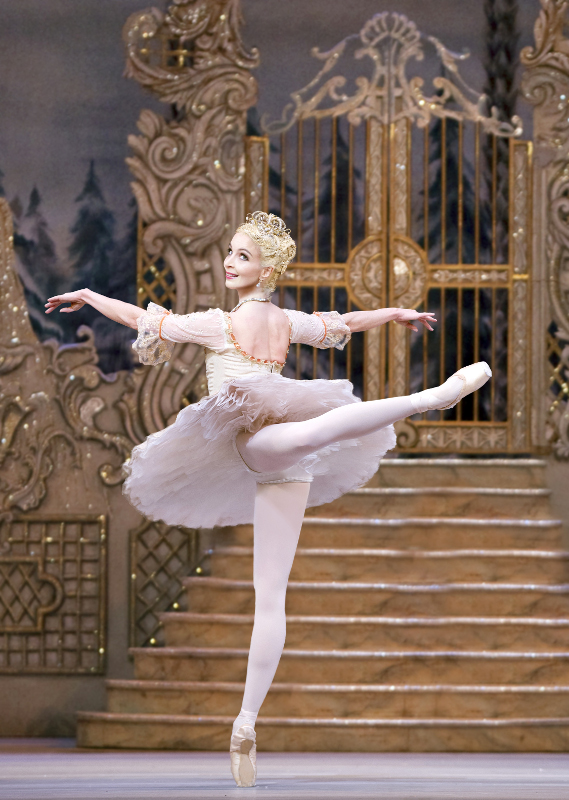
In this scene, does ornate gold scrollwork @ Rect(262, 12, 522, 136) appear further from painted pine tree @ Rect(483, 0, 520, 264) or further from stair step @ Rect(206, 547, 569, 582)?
stair step @ Rect(206, 547, 569, 582)

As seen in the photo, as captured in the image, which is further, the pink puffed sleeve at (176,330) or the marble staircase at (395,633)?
the marble staircase at (395,633)

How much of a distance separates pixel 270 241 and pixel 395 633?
93.1 inches

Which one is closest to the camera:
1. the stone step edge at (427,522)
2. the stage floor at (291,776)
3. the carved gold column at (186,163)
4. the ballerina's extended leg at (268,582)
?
the stage floor at (291,776)

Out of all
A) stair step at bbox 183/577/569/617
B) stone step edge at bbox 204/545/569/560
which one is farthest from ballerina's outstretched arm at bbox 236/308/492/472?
stone step edge at bbox 204/545/569/560

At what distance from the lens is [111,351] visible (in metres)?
6.30

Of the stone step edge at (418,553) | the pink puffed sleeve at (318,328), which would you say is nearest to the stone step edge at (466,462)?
the stone step edge at (418,553)

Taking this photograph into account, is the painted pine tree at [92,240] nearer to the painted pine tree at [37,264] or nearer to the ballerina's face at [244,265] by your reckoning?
the painted pine tree at [37,264]

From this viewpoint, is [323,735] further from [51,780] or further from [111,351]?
[111,351]

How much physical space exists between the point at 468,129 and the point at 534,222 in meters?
0.66

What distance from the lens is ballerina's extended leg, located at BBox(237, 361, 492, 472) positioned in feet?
11.0

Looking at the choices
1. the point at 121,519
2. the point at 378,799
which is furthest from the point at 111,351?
the point at 378,799

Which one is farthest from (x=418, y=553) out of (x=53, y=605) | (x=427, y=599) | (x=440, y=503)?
(x=53, y=605)

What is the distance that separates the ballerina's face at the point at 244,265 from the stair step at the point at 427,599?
2191 mm

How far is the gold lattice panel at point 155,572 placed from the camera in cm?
616
